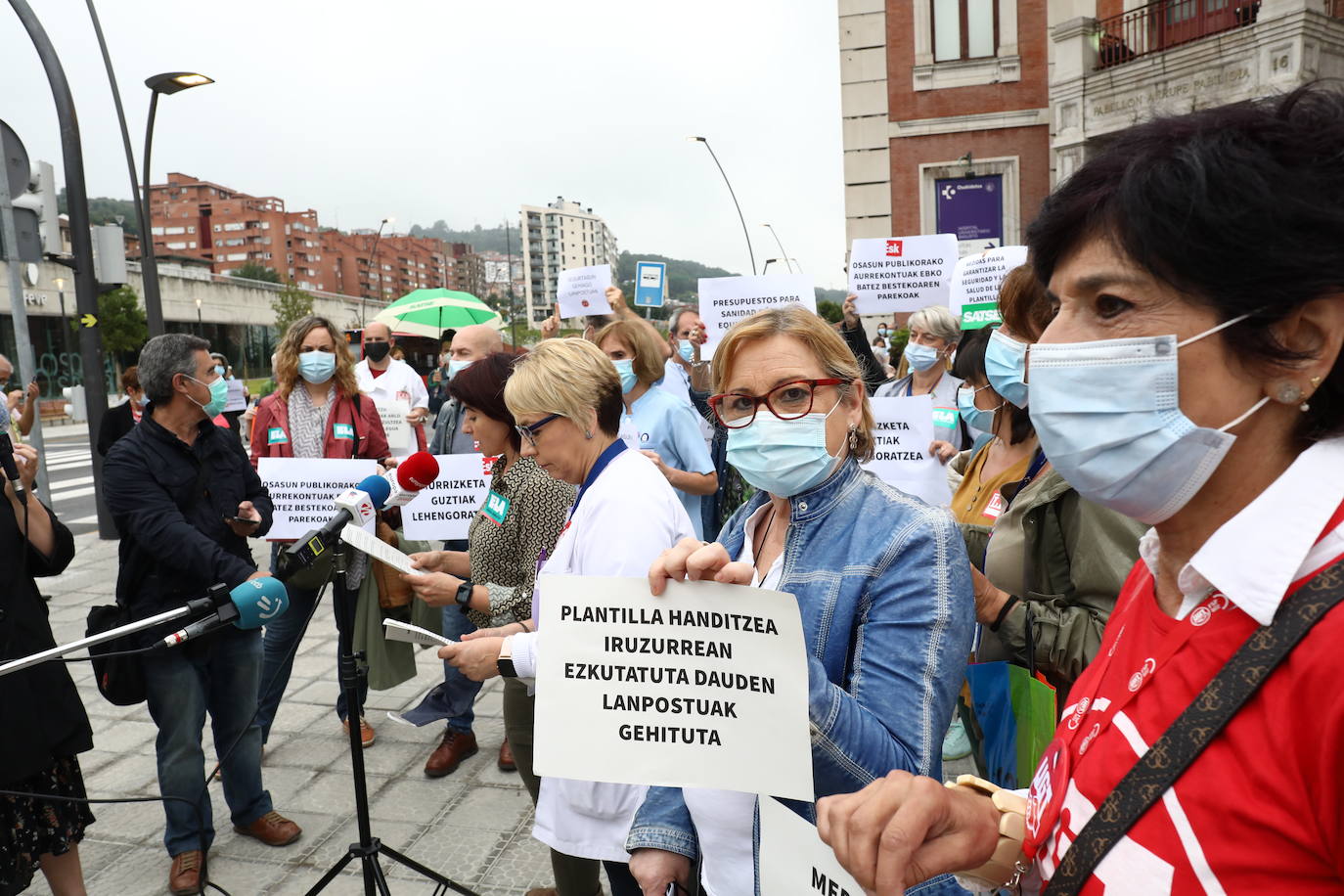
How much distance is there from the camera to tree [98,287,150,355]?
136 feet

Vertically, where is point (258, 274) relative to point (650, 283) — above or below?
above

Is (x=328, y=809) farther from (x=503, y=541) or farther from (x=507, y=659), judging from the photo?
(x=507, y=659)

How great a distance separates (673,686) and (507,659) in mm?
1153

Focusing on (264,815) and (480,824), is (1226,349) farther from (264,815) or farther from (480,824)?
(264,815)

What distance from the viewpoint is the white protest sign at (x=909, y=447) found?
4805mm

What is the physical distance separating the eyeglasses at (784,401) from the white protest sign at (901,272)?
15.3 feet

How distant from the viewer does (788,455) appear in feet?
6.69

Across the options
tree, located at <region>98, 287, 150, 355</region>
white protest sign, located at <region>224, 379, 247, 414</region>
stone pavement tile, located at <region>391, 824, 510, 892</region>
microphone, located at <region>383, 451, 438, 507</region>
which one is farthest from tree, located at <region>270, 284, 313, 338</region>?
microphone, located at <region>383, 451, 438, 507</region>

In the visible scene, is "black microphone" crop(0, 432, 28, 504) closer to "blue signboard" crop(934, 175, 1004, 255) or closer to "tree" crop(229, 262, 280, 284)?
"blue signboard" crop(934, 175, 1004, 255)

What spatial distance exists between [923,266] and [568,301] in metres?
3.35

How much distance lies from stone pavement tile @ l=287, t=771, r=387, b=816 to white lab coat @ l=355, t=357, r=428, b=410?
3.62 meters

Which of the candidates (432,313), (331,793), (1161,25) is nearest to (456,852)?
(331,793)

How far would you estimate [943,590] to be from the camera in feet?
5.69

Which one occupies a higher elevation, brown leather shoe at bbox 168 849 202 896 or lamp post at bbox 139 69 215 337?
lamp post at bbox 139 69 215 337
